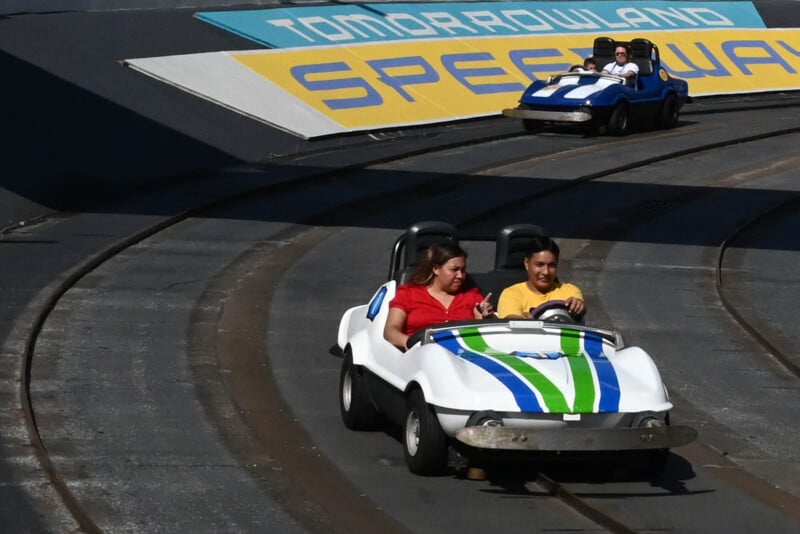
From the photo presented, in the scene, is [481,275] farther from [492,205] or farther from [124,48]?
[124,48]

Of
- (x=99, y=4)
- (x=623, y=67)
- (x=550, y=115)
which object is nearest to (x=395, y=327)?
(x=550, y=115)

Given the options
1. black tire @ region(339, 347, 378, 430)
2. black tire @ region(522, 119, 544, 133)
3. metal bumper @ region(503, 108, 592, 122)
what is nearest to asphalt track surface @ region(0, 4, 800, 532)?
black tire @ region(339, 347, 378, 430)

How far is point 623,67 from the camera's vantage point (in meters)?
26.6

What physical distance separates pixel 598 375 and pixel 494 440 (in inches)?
36.6

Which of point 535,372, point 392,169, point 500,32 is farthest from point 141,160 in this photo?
point 535,372

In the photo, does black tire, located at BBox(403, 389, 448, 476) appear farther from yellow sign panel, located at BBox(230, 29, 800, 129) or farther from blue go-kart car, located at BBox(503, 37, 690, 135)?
blue go-kart car, located at BBox(503, 37, 690, 135)

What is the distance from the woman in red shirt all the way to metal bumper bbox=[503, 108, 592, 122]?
624 inches

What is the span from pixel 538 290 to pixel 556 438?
1989 millimetres

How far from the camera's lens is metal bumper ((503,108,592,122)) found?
1016 inches

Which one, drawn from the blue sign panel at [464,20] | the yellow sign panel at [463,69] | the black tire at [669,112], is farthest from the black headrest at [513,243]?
the black tire at [669,112]

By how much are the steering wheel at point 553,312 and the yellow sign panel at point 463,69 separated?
1513 centimetres

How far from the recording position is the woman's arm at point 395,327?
9938 millimetres

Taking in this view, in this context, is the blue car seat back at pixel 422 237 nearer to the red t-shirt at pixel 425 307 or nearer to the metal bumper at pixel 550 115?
the red t-shirt at pixel 425 307

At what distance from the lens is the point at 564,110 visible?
26.0 metres
